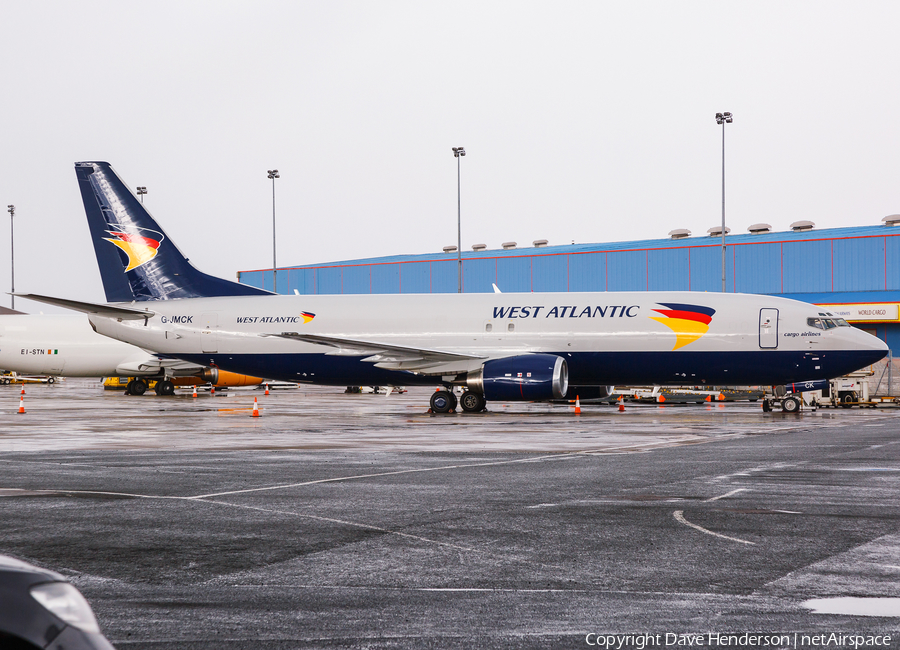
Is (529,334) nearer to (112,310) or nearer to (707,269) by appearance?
(112,310)

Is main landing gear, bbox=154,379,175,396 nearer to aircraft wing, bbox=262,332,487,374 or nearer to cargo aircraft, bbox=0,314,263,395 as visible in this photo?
cargo aircraft, bbox=0,314,263,395

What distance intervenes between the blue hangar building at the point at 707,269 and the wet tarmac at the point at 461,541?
4347 centimetres

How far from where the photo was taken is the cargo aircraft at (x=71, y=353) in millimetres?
48562

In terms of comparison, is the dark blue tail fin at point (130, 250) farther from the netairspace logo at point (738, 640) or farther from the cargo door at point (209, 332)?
the netairspace logo at point (738, 640)

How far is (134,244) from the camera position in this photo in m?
33.0

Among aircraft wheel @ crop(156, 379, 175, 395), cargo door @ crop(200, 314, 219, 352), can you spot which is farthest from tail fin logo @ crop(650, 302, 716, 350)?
aircraft wheel @ crop(156, 379, 175, 395)

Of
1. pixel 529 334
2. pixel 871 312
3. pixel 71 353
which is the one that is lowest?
pixel 71 353

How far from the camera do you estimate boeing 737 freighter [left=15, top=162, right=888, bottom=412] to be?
27.9 m

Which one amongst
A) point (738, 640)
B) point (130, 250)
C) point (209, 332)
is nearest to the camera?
point (738, 640)

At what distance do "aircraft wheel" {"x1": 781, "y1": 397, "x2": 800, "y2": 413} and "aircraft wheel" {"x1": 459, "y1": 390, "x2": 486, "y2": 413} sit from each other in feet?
35.1

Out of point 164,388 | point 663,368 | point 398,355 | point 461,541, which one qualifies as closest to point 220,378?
point 164,388

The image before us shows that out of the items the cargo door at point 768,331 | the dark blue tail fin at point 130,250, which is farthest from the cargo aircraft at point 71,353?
the cargo door at point 768,331

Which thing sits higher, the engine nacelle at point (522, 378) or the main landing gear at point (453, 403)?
the engine nacelle at point (522, 378)

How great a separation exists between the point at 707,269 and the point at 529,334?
1381 inches
